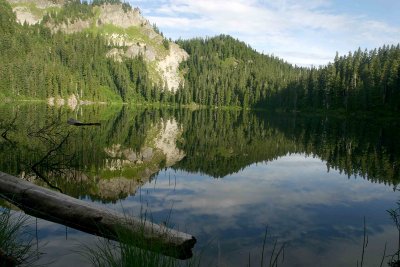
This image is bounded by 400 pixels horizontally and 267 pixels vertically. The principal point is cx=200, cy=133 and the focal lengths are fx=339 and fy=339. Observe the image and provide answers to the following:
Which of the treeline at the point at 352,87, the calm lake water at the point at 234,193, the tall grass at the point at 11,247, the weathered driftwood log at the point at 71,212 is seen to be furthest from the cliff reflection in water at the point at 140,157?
the treeline at the point at 352,87

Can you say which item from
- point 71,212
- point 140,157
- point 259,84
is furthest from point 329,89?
point 71,212

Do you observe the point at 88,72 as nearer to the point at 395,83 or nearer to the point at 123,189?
the point at 395,83

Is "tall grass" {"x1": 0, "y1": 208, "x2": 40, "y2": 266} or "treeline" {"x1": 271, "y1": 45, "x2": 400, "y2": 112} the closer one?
"tall grass" {"x1": 0, "y1": 208, "x2": 40, "y2": 266}

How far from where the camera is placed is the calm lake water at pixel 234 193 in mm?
9664

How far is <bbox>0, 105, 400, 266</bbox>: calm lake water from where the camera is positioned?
9.66m

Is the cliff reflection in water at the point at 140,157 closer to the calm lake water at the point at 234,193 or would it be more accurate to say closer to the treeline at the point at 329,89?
the calm lake water at the point at 234,193

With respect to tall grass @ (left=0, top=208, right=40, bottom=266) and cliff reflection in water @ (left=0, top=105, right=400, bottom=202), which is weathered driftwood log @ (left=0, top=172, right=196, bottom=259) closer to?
tall grass @ (left=0, top=208, right=40, bottom=266)

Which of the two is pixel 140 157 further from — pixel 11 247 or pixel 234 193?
pixel 11 247

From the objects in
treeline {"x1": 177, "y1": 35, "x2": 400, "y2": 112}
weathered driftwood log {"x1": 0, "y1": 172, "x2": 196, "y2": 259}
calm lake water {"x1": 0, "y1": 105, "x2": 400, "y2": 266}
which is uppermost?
treeline {"x1": 177, "y1": 35, "x2": 400, "y2": 112}

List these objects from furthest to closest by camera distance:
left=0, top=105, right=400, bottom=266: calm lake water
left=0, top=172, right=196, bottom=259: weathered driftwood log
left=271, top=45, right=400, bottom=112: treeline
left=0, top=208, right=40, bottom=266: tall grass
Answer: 1. left=271, top=45, right=400, bottom=112: treeline
2. left=0, top=105, right=400, bottom=266: calm lake water
3. left=0, top=172, right=196, bottom=259: weathered driftwood log
4. left=0, top=208, right=40, bottom=266: tall grass

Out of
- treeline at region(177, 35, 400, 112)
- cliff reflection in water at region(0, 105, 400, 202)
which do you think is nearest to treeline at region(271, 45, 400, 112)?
treeline at region(177, 35, 400, 112)

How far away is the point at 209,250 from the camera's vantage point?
30.8ft

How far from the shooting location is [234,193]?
16562 millimetres

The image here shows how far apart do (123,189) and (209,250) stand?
23.6 feet
